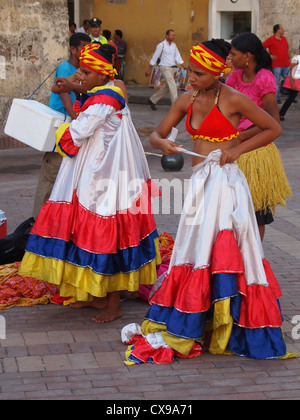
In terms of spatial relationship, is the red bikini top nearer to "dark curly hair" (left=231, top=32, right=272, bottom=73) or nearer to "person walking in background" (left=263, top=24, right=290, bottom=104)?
"dark curly hair" (left=231, top=32, right=272, bottom=73)

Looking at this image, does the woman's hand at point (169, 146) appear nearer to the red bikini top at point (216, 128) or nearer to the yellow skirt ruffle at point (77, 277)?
the red bikini top at point (216, 128)

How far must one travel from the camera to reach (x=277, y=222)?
27.0 ft

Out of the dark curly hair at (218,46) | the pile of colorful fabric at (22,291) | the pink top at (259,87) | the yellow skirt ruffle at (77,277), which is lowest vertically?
the pile of colorful fabric at (22,291)

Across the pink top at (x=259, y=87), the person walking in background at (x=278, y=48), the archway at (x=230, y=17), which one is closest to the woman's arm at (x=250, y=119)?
the pink top at (x=259, y=87)

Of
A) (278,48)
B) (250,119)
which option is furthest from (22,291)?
(278,48)

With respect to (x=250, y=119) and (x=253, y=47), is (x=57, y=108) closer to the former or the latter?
(x=253, y=47)

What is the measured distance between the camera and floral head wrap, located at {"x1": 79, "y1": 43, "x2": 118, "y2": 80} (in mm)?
5273

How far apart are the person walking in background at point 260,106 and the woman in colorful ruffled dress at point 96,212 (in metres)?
1.02

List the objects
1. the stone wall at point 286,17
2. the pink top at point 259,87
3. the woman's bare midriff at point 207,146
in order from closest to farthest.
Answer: the woman's bare midriff at point 207,146
the pink top at point 259,87
the stone wall at point 286,17

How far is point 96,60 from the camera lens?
17.3 ft

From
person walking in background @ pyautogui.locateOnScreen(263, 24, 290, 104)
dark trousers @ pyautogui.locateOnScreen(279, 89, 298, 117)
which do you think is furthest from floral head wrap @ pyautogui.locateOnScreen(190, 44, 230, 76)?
person walking in background @ pyautogui.locateOnScreen(263, 24, 290, 104)

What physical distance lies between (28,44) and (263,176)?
28.2ft

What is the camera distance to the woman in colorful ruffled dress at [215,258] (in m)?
4.62

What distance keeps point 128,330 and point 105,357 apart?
263mm
